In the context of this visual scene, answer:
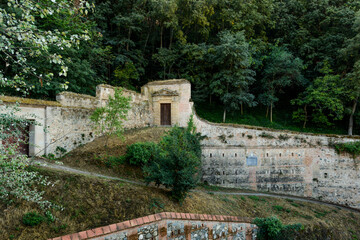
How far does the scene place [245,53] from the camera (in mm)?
17719

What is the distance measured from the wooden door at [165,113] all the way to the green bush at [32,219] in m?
12.9

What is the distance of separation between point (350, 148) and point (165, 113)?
1335 centimetres

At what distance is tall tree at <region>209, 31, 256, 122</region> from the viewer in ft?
58.0

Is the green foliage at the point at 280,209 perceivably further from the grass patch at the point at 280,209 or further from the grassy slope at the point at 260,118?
the grassy slope at the point at 260,118

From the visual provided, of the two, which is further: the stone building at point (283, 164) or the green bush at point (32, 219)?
the stone building at point (283, 164)

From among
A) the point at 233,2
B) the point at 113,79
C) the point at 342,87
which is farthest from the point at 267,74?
the point at 113,79

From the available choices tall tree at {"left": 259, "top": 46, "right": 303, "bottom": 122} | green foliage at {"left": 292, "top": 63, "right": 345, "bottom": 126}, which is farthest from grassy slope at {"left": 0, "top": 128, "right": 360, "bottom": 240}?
tall tree at {"left": 259, "top": 46, "right": 303, "bottom": 122}

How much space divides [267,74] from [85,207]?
1963cm

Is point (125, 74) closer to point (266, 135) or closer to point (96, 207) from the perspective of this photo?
point (266, 135)

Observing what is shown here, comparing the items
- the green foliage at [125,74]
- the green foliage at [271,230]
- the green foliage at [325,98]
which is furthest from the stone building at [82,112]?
the green foliage at [325,98]

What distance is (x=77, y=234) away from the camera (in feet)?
15.4

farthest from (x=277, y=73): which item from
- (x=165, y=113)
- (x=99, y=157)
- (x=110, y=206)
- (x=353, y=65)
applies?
(x=110, y=206)

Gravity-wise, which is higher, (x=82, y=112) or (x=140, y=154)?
(x=82, y=112)

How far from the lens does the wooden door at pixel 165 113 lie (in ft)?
56.8
